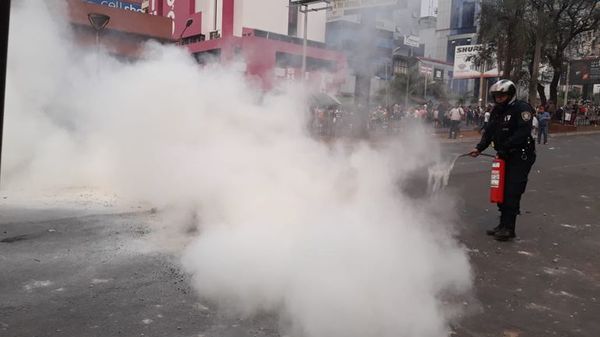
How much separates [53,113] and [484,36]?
30.1 ft

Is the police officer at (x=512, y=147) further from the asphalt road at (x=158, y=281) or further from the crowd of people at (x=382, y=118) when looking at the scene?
the crowd of people at (x=382, y=118)

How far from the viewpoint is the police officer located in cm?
581

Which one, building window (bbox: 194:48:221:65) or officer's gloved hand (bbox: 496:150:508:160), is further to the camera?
building window (bbox: 194:48:221:65)

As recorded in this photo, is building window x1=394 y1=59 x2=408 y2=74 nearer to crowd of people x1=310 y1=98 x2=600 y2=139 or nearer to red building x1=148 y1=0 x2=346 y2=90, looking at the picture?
red building x1=148 y1=0 x2=346 y2=90

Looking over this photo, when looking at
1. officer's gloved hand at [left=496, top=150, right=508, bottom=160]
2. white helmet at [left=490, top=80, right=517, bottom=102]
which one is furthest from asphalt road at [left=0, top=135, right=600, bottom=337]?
white helmet at [left=490, top=80, right=517, bottom=102]

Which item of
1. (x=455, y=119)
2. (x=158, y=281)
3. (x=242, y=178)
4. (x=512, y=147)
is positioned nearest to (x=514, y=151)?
(x=512, y=147)

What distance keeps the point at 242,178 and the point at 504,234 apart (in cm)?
313

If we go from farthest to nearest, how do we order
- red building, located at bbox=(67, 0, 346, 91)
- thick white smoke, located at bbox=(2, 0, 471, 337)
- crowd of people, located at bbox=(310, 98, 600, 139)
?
crowd of people, located at bbox=(310, 98, 600, 139)
red building, located at bbox=(67, 0, 346, 91)
thick white smoke, located at bbox=(2, 0, 471, 337)

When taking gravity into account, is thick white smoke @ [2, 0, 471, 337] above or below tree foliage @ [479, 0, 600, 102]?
below

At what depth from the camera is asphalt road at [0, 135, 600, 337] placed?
3.28 meters

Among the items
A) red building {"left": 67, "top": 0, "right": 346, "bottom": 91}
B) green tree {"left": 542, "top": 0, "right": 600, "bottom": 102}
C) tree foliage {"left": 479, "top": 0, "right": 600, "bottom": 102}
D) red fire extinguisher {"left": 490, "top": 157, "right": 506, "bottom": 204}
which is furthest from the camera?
green tree {"left": 542, "top": 0, "right": 600, "bottom": 102}

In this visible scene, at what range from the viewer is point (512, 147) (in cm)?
584

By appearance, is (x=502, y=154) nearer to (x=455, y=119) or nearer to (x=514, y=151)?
(x=514, y=151)

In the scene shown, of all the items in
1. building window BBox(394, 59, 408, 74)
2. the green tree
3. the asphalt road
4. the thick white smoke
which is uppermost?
the green tree
